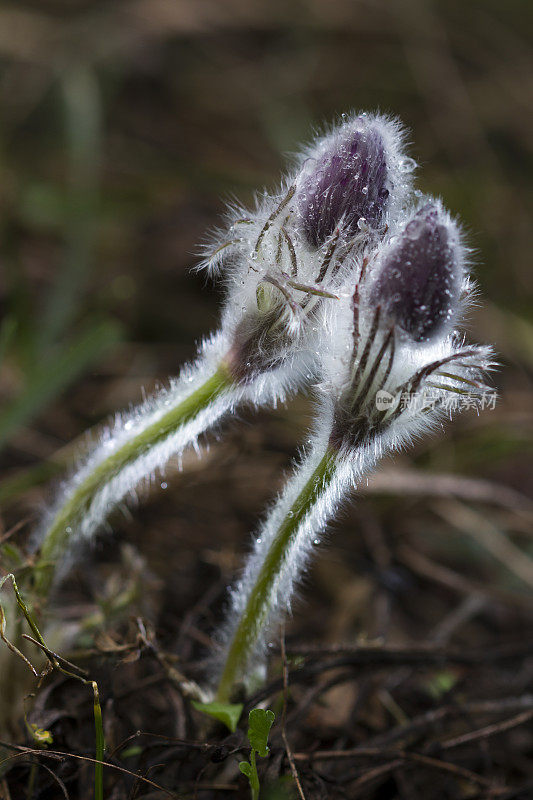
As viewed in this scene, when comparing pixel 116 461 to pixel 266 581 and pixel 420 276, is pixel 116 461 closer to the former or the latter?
pixel 266 581

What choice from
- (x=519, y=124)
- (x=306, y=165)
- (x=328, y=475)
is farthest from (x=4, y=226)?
(x=519, y=124)

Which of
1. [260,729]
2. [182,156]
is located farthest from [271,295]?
[182,156]

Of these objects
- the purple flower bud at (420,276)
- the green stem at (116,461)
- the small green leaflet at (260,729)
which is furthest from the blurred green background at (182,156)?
the purple flower bud at (420,276)

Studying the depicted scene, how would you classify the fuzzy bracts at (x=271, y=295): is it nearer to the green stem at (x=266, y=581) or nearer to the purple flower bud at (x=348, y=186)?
the purple flower bud at (x=348, y=186)

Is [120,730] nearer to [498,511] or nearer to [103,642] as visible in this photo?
[103,642]

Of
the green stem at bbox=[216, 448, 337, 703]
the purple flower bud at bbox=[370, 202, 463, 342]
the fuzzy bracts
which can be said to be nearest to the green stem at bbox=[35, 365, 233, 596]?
the fuzzy bracts
